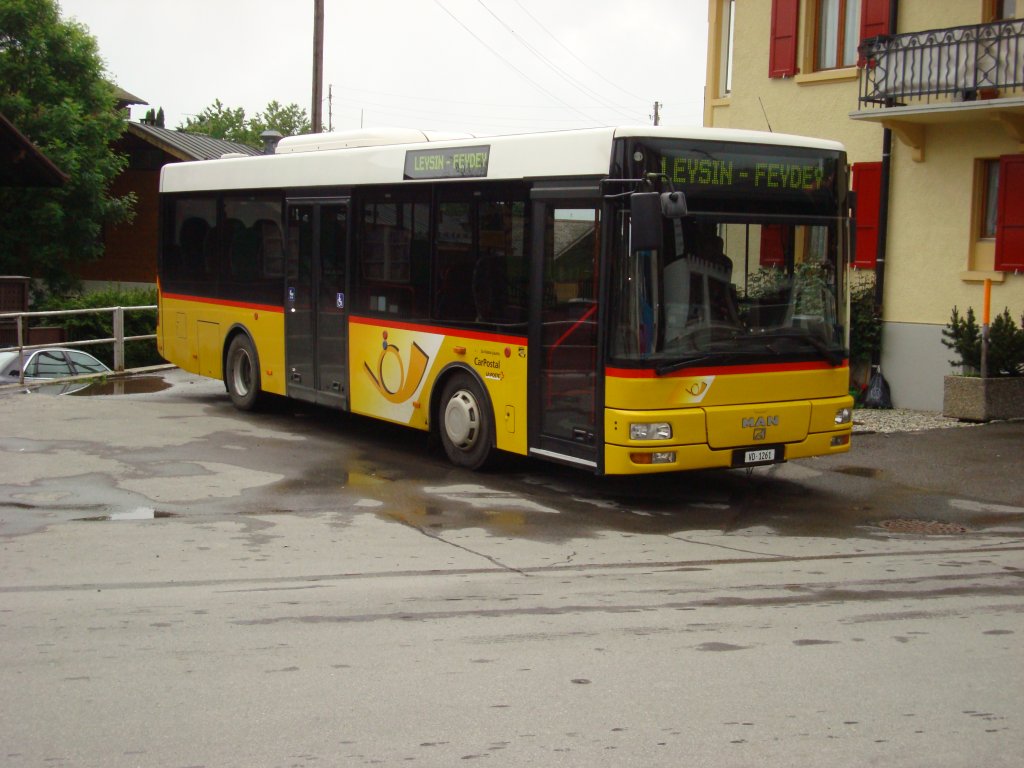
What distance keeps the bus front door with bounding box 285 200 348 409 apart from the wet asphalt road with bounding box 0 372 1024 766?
1138mm

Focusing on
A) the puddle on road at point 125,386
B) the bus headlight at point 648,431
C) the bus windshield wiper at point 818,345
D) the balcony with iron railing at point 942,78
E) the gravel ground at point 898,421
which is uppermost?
the balcony with iron railing at point 942,78

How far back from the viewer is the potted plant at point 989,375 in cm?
1605

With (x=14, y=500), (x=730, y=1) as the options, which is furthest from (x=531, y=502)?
(x=730, y=1)

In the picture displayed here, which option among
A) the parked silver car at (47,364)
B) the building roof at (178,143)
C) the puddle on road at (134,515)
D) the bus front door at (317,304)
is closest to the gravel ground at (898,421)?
the bus front door at (317,304)

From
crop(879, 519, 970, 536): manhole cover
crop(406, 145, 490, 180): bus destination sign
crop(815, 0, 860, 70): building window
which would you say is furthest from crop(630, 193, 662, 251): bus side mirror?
crop(815, 0, 860, 70): building window

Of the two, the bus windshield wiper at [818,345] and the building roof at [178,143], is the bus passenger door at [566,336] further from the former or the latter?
the building roof at [178,143]

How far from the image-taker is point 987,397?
16.0 m

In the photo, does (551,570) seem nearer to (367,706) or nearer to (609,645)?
(609,645)

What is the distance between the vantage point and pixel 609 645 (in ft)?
21.1

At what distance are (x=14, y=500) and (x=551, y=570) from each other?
4.65 m

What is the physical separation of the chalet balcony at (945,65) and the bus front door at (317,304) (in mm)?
8148

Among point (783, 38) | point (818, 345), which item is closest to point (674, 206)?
point (818, 345)

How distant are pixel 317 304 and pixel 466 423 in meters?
3.12

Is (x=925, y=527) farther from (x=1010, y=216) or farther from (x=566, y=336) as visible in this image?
(x=1010, y=216)
